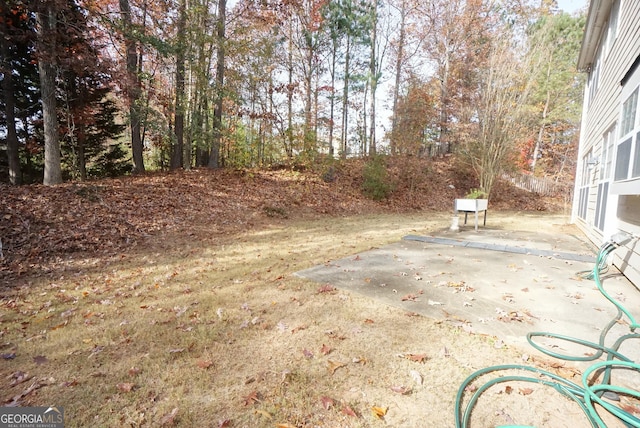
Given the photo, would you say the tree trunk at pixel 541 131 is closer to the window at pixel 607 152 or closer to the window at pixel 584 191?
the window at pixel 584 191

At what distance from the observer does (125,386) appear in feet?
6.14

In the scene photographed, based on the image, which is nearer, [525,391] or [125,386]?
[525,391]

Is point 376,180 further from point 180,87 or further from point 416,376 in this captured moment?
point 416,376

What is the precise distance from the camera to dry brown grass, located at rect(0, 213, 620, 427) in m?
1.67

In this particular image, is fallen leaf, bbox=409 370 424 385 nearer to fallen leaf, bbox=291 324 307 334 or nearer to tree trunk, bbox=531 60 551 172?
fallen leaf, bbox=291 324 307 334

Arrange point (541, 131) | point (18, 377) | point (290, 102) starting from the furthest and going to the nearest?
point (541, 131), point (290, 102), point (18, 377)

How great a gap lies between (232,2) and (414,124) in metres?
9.09

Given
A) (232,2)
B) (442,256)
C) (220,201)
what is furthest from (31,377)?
(232,2)

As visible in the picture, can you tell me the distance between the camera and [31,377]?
6.53ft

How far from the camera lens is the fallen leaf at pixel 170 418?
159cm

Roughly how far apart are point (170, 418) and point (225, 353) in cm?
62

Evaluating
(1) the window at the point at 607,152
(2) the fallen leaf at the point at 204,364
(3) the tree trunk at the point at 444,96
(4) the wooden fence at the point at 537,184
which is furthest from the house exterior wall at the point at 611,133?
(3) the tree trunk at the point at 444,96

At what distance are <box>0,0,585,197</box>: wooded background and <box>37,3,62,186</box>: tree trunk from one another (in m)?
0.03

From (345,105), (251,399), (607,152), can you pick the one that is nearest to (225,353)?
(251,399)
